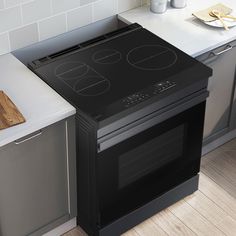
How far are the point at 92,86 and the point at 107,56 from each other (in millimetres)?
270

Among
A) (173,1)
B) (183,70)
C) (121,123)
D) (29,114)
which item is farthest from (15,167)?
(173,1)

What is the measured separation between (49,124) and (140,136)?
441 millimetres

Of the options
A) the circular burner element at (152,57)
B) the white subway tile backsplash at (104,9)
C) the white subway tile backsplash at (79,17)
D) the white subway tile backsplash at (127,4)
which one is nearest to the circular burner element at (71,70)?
the circular burner element at (152,57)

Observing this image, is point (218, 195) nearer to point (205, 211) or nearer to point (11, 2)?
point (205, 211)

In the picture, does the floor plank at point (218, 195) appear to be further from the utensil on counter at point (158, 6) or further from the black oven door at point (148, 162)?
the utensil on counter at point (158, 6)

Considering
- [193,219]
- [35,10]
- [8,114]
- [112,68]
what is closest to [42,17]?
[35,10]

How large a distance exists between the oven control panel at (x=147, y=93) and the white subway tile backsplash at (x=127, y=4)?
0.74 m

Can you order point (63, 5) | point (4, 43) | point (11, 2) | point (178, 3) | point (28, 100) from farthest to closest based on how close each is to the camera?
point (178, 3), point (63, 5), point (4, 43), point (11, 2), point (28, 100)

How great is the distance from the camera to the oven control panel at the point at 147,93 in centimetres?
261

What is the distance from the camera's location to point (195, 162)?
3.14 metres

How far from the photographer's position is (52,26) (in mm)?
3037

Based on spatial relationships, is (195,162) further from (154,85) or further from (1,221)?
(1,221)

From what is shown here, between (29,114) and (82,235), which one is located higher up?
(29,114)

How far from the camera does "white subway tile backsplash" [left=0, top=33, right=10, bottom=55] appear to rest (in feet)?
9.44
